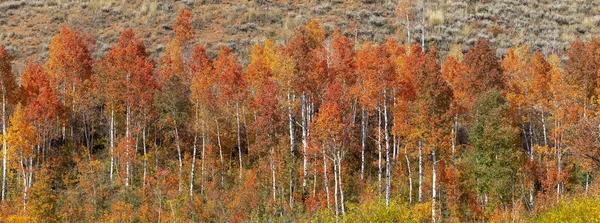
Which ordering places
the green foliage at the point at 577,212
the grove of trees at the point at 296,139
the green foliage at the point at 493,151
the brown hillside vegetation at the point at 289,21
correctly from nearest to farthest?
the green foliage at the point at 577,212
the green foliage at the point at 493,151
the grove of trees at the point at 296,139
the brown hillside vegetation at the point at 289,21

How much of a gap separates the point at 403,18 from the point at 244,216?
2232 inches

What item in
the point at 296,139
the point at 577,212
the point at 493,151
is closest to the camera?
the point at 577,212

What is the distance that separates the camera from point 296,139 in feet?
172

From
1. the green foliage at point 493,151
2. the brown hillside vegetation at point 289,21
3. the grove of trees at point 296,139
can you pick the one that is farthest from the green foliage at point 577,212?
the brown hillside vegetation at point 289,21

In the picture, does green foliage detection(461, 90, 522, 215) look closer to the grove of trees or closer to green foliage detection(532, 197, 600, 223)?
the grove of trees

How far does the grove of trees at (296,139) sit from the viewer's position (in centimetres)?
3947

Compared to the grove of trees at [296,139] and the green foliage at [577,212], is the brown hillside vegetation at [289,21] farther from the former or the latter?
the green foliage at [577,212]

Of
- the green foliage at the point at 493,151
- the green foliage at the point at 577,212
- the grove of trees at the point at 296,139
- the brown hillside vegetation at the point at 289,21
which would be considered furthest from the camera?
the brown hillside vegetation at the point at 289,21

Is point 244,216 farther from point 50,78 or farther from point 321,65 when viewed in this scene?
point 50,78

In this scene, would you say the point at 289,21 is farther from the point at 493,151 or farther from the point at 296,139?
the point at 493,151

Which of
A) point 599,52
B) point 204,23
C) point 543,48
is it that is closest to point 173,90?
point 599,52

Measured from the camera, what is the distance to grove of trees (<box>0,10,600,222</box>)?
3947 cm

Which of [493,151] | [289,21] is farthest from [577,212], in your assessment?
[289,21]

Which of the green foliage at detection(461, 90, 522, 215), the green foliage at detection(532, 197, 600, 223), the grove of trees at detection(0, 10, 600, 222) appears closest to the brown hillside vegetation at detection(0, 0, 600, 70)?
the grove of trees at detection(0, 10, 600, 222)
